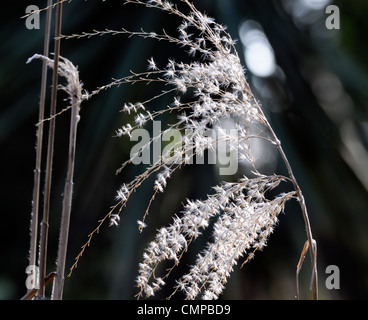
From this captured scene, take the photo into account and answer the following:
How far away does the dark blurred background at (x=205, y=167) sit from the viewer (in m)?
1.17

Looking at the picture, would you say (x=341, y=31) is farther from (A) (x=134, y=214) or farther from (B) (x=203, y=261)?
(B) (x=203, y=261)

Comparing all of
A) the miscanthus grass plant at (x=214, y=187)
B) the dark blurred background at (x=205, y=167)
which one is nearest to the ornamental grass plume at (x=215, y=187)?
the miscanthus grass plant at (x=214, y=187)

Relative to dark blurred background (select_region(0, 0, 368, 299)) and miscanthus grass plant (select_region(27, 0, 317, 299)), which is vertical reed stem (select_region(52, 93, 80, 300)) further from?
dark blurred background (select_region(0, 0, 368, 299))

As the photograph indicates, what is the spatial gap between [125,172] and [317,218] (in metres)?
0.54

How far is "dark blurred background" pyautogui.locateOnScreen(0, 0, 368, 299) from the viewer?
1.17 m

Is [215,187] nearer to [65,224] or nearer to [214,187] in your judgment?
[214,187]

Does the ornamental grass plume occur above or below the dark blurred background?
below

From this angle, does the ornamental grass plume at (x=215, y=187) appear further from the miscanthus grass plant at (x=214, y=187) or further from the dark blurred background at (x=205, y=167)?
the dark blurred background at (x=205, y=167)

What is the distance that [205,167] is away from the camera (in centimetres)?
125

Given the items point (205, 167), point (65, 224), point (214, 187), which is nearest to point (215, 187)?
point (214, 187)

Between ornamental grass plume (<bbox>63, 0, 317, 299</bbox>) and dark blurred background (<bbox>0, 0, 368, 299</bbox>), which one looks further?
dark blurred background (<bbox>0, 0, 368, 299</bbox>)

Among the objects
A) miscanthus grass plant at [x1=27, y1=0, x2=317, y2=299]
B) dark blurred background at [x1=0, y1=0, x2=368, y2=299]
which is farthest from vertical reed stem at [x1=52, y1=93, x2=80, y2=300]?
dark blurred background at [x1=0, y1=0, x2=368, y2=299]

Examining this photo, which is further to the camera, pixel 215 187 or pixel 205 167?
pixel 205 167
